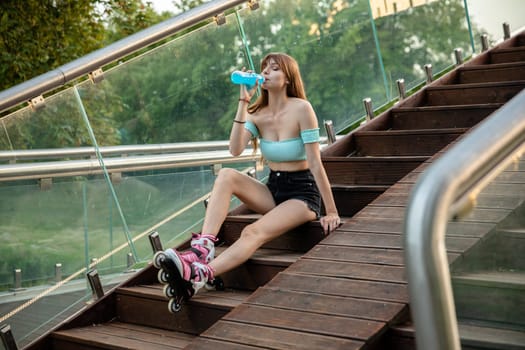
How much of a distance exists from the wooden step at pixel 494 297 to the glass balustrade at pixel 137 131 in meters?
2.60

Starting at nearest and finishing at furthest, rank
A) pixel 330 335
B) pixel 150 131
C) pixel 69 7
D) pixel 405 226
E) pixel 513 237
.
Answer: pixel 405 226 → pixel 513 237 → pixel 330 335 → pixel 150 131 → pixel 69 7

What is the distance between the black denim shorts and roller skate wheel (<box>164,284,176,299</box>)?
859mm

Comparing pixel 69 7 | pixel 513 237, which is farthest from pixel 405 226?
pixel 69 7

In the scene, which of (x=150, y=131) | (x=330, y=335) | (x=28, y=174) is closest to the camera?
(x=330, y=335)

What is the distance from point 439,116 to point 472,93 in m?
0.36

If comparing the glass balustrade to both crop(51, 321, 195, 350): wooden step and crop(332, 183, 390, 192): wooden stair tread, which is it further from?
crop(332, 183, 390, 192): wooden stair tread

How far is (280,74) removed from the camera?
4457 millimetres

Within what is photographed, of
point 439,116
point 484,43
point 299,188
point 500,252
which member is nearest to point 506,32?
point 484,43

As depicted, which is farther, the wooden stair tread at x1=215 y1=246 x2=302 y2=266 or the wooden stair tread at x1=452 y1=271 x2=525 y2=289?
the wooden stair tread at x1=215 y1=246 x2=302 y2=266

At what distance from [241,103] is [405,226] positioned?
2599 mm

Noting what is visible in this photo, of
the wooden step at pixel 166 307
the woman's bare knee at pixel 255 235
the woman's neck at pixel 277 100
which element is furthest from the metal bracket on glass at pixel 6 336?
the woman's neck at pixel 277 100

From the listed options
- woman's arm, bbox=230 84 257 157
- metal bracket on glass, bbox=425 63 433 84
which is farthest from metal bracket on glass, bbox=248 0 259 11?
metal bracket on glass, bbox=425 63 433 84

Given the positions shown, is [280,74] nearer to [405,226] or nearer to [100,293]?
[100,293]

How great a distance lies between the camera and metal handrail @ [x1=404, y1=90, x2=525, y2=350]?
1933 millimetres
